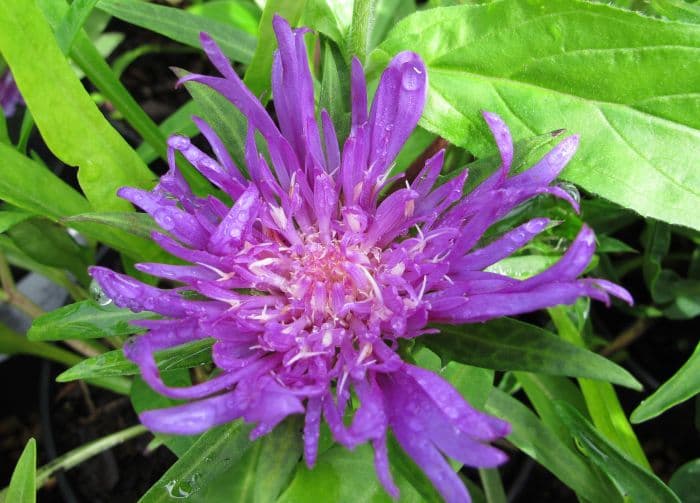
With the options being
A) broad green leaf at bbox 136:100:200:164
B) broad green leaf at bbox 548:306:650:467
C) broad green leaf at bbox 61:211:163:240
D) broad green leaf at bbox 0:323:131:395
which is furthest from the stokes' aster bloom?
broad green leaf at bbox 0:323:131:395

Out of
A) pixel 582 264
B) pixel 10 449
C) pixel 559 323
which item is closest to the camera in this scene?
pixel 582 264

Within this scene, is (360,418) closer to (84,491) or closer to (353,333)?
(353,333)

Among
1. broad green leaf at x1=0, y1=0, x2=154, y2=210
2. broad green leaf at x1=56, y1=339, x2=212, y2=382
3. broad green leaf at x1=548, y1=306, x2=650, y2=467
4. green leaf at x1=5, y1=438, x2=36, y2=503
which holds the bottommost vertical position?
broad green leaf at x1=548, y1=306, x2=650, y2=467

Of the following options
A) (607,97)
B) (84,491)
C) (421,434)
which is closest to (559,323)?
(607,97)

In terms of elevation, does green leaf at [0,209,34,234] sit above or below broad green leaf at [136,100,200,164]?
above

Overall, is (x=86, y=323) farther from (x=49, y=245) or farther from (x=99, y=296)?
(x=49, y=245)

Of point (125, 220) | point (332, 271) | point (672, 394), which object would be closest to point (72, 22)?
point (125, 220)

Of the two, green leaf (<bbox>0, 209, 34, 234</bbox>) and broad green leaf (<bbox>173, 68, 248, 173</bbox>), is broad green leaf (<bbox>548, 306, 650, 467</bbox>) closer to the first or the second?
broad green leaf (<bbox>173, 68, 248, 173</bbox>)
